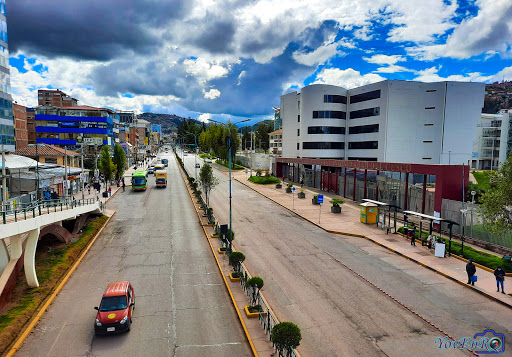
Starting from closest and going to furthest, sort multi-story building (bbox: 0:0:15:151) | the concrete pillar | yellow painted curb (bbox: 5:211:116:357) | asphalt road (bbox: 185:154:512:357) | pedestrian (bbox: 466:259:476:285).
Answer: yellow painted curb (bbox: 5:211:116:357)
asphalt road (bbox: 185:154:512:357)
the concrete pillar
pedestrian (bbox: 466:259:476:285)
multi-story building (bbox: 0:0:15:151)

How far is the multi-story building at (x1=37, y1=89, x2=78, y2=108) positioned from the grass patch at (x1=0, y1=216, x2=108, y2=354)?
379 ft

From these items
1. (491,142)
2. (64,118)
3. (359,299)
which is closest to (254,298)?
(359,299)

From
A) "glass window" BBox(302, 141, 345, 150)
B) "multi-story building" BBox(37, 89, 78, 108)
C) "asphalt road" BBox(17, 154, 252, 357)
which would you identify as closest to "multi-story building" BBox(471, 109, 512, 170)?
"glass window" BBox(302, 141, 345, 150)

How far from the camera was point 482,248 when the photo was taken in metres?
25.8

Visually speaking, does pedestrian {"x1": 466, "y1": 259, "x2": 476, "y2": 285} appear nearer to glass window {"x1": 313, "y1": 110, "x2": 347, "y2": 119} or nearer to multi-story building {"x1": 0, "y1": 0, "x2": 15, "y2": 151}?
multi-story building {"x1": 0, "y1": 0, "x2": 15, "y2": 151}

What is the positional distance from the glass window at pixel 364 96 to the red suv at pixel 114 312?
200 feet

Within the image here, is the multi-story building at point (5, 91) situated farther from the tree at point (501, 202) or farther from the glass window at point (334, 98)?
the glass window at point (334, 98)

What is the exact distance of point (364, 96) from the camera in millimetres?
67125

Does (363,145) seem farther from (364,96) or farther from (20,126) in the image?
(20,126)

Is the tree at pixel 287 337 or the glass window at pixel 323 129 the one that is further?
the glass window at pixel 323 129

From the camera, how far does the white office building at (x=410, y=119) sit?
60.6 meters

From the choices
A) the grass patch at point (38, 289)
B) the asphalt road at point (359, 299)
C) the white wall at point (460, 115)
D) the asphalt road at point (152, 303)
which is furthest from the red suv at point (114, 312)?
the white wall at point (460, 115)

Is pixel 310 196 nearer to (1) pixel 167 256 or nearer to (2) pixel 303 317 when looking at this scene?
(1) pixel 167 256

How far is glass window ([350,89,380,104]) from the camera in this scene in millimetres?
64125
